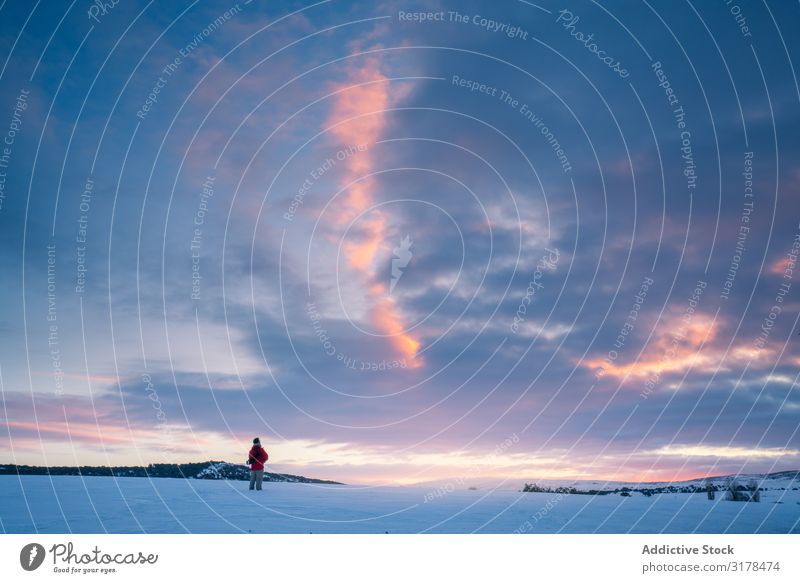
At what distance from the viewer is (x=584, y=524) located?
60.6ft

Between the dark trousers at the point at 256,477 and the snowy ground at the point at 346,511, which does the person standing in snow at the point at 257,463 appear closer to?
the dark trousers at the point at 256,477

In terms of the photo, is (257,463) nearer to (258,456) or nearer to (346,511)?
(258,456)

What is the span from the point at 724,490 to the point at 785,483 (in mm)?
6901

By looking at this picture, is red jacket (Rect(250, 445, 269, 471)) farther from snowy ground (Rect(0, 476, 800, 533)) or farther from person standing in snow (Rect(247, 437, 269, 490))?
snowy ground (Rect(0, 476, 800, 533))

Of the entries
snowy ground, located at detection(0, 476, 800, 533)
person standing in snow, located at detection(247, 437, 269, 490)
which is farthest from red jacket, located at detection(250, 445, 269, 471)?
snowy ground, located at detection(0, 476, 800, 533)

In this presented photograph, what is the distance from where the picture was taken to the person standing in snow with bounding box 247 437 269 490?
25719 mm

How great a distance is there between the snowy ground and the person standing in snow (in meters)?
0.50

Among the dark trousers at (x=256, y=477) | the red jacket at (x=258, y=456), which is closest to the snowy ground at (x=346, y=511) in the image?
the dark trousers at (x=256, y=477)

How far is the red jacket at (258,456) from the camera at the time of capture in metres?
25.7

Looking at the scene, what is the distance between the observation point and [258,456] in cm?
2598

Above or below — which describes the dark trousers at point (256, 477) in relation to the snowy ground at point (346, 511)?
above

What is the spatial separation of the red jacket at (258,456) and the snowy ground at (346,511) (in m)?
1.03
